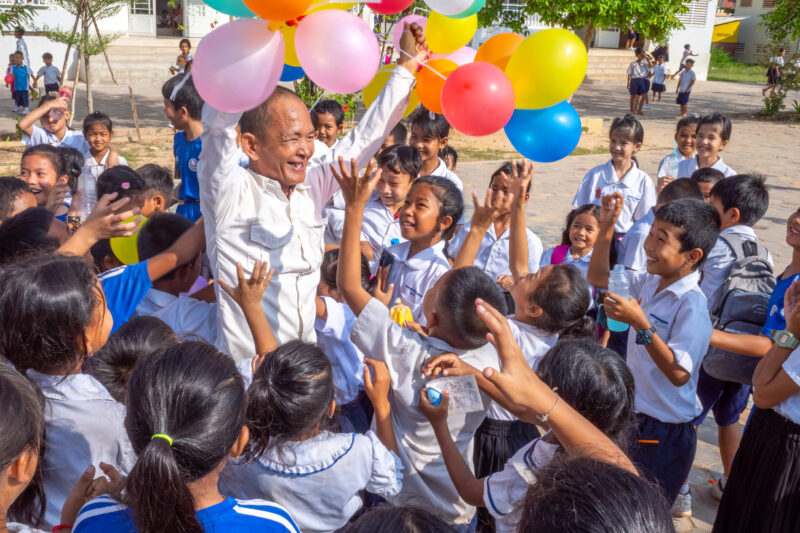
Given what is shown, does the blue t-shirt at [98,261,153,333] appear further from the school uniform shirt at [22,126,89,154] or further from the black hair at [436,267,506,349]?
the school uniform shirt at [22,126,89,154]

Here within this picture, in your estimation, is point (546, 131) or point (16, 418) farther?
point (546, 131)

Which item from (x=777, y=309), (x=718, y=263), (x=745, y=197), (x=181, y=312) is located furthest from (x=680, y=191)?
(x=181, y=312)

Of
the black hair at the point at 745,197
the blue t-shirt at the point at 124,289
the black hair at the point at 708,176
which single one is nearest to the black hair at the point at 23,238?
the blue t-shirt at the point at 124,289

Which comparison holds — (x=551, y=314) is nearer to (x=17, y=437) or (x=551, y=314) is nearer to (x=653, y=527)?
(x=653, y=527)

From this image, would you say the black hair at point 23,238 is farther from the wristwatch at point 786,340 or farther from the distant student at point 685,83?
the distant student at point 685,83

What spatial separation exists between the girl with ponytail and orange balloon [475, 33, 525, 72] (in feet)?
7.20

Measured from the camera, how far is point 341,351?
2.75 metres

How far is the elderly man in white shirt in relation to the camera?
2264 mm

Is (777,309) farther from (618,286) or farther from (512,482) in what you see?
(512,482)

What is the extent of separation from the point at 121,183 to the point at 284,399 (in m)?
2.07

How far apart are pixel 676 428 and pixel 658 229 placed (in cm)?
80

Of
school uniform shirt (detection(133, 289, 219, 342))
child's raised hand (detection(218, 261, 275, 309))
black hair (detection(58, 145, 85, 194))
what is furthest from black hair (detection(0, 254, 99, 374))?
black hair (detection(58, 145, 85, 194))

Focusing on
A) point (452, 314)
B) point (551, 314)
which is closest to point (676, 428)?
point (551, 314)

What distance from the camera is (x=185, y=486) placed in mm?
1361
